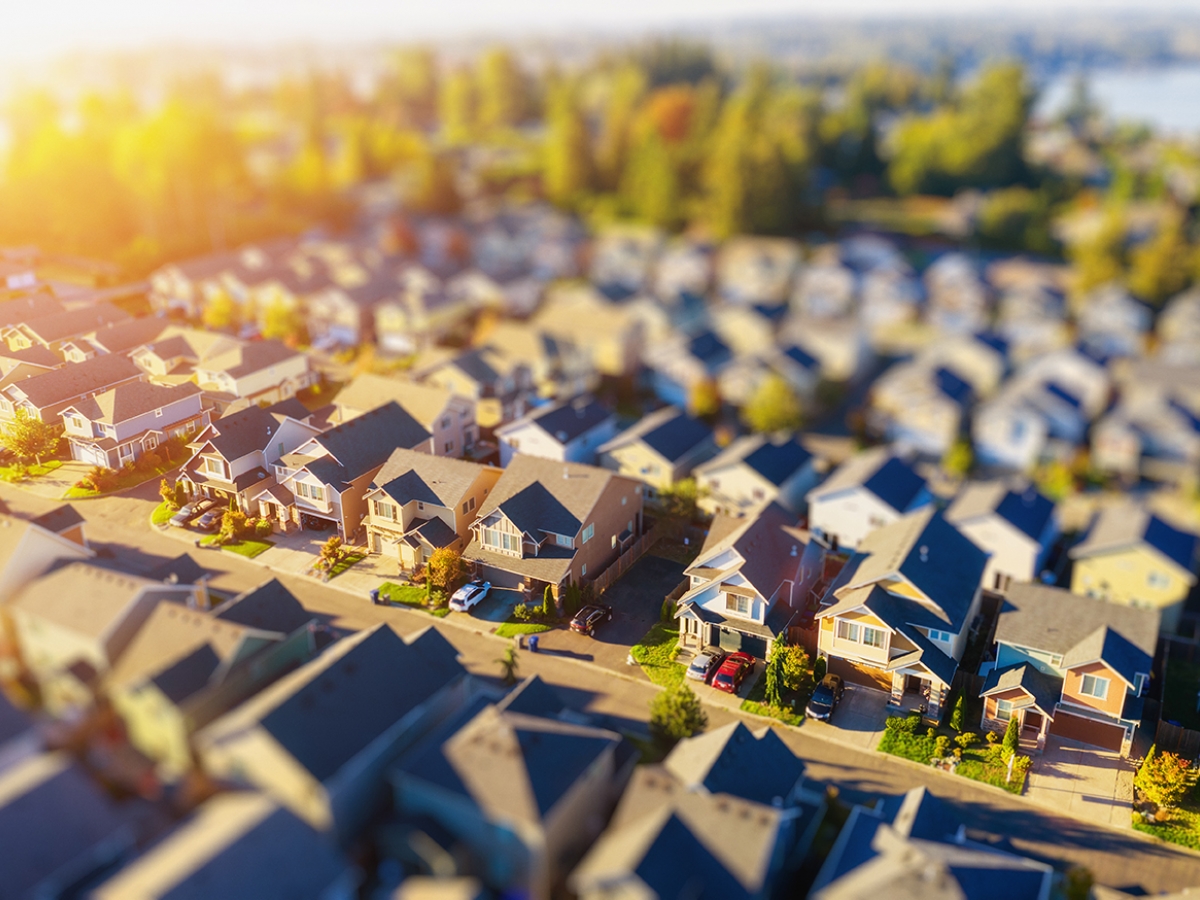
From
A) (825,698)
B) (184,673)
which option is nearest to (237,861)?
(184,673)

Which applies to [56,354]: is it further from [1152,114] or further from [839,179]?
[1152,114]

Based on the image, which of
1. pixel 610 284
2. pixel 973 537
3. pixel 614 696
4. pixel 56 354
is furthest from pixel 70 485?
pixel 610 284

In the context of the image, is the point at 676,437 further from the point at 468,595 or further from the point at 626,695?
the point at 626,695

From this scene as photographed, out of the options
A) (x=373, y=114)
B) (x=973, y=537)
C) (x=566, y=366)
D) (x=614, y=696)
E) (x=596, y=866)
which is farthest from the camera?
(x=373, y=114)

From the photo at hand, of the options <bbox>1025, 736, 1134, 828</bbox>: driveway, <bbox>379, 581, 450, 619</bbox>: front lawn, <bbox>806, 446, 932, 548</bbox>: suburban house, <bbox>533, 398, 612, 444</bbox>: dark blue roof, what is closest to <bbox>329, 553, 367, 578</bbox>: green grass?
<bbox>379, 581, 450, 619</bbox>: front lawn

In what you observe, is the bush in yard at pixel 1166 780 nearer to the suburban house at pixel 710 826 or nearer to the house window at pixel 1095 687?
the house window at pixel 1095 687

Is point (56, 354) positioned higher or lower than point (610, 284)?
higher
